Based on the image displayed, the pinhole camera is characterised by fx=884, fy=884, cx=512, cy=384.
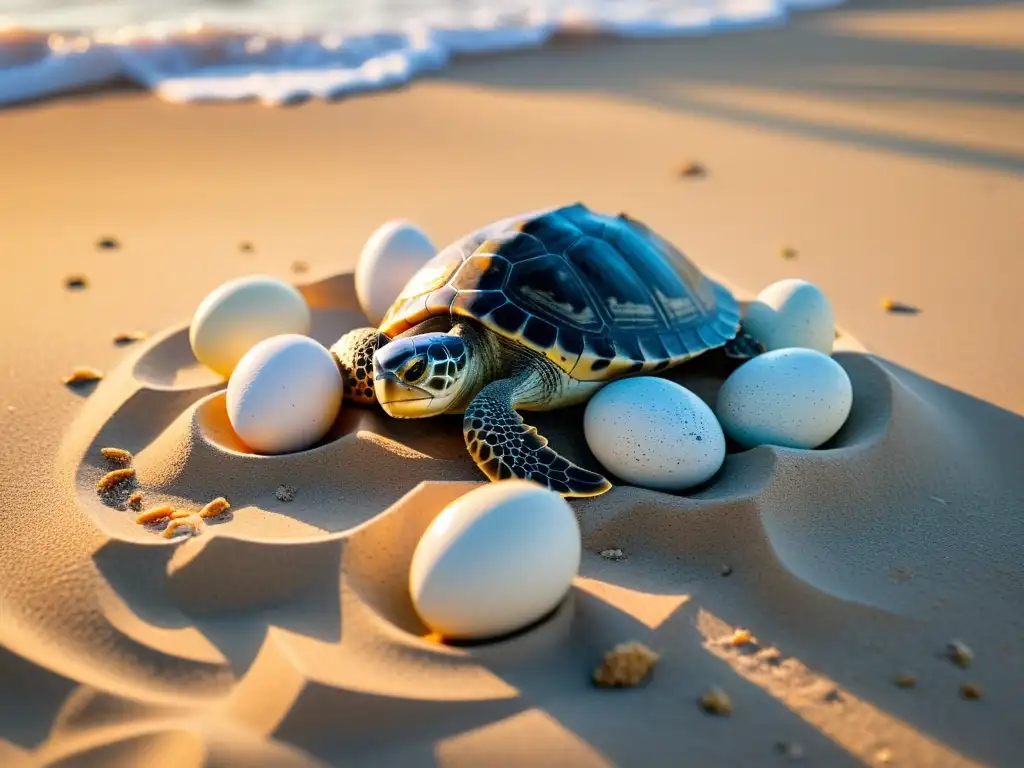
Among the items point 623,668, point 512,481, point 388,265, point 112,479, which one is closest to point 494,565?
point 512,481

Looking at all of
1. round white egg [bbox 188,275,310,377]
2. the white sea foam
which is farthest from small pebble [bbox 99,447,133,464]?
the white sea foam

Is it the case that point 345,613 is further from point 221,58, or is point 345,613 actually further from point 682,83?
point 221,58

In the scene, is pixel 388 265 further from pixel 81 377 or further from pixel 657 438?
pixel 657 438

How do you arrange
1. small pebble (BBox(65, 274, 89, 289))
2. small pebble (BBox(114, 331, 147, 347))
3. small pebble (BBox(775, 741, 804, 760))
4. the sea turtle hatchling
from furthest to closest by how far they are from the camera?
small pebble (BBox(65, 274, 89, 289)) → small pebble (BBox(114, 331, 147, 347)) → the sea turtle hatchling → small pebble (BBox(775, 741, 804, 760))

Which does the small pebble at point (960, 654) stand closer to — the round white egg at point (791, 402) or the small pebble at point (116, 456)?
the round white egg at point (791, 402)

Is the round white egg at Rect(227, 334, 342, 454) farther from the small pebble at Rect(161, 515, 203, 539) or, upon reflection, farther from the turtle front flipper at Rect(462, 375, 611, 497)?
the turtle front flipper at Rect(462, 375, 611, 497)
